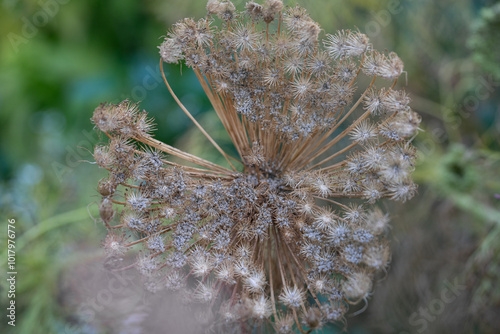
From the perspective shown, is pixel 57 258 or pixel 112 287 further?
pixel 57 258

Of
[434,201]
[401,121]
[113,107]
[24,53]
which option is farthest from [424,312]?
[24,53]

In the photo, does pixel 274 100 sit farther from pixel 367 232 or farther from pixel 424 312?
pixel 424 312

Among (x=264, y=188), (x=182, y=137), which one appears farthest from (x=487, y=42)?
(x=182, y=137)

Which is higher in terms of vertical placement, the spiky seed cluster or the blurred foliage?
the blurred foliage

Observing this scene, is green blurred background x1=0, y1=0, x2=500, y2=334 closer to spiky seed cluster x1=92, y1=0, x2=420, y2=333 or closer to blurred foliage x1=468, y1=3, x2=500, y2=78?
blurred foliage x1=468, y1=3, x2=500, y2=78

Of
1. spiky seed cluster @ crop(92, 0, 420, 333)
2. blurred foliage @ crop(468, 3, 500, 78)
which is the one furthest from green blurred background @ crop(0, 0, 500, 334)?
spiky seed cluster @ crop(92, 0, 420, 333)

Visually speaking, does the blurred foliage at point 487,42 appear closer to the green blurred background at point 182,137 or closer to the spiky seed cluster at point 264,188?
the green blurred background at point 182,137
